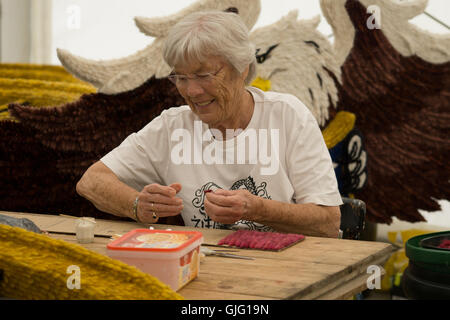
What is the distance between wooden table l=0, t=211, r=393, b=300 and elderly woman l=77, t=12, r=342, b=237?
167 mm

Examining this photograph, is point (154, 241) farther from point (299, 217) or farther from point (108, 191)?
point (108, 191)

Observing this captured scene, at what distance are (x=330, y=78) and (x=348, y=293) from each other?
5.43 ft

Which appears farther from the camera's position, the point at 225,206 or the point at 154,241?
the point at 225,206

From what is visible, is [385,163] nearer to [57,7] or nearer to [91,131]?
[91,131]

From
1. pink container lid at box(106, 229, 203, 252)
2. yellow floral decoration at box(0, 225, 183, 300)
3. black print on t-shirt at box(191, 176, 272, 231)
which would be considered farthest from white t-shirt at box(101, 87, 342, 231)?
yellow floral decoration at box(0, 225, 183, 300)

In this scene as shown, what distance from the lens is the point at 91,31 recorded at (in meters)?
3.67

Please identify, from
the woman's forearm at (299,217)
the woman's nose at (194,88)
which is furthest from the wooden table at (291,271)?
the woman's nose at (194,88)

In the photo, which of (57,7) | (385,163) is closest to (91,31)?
(57,7)

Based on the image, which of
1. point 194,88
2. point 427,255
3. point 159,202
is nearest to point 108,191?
point 159,202

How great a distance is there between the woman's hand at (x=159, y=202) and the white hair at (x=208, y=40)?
1.20 feet

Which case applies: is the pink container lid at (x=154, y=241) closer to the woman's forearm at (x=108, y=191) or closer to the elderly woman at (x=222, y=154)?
the elderly woman at (x=222, y=154)

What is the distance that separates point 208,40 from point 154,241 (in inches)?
29.2

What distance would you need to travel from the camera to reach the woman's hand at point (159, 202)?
159cm

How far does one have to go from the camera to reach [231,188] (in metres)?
1.82
